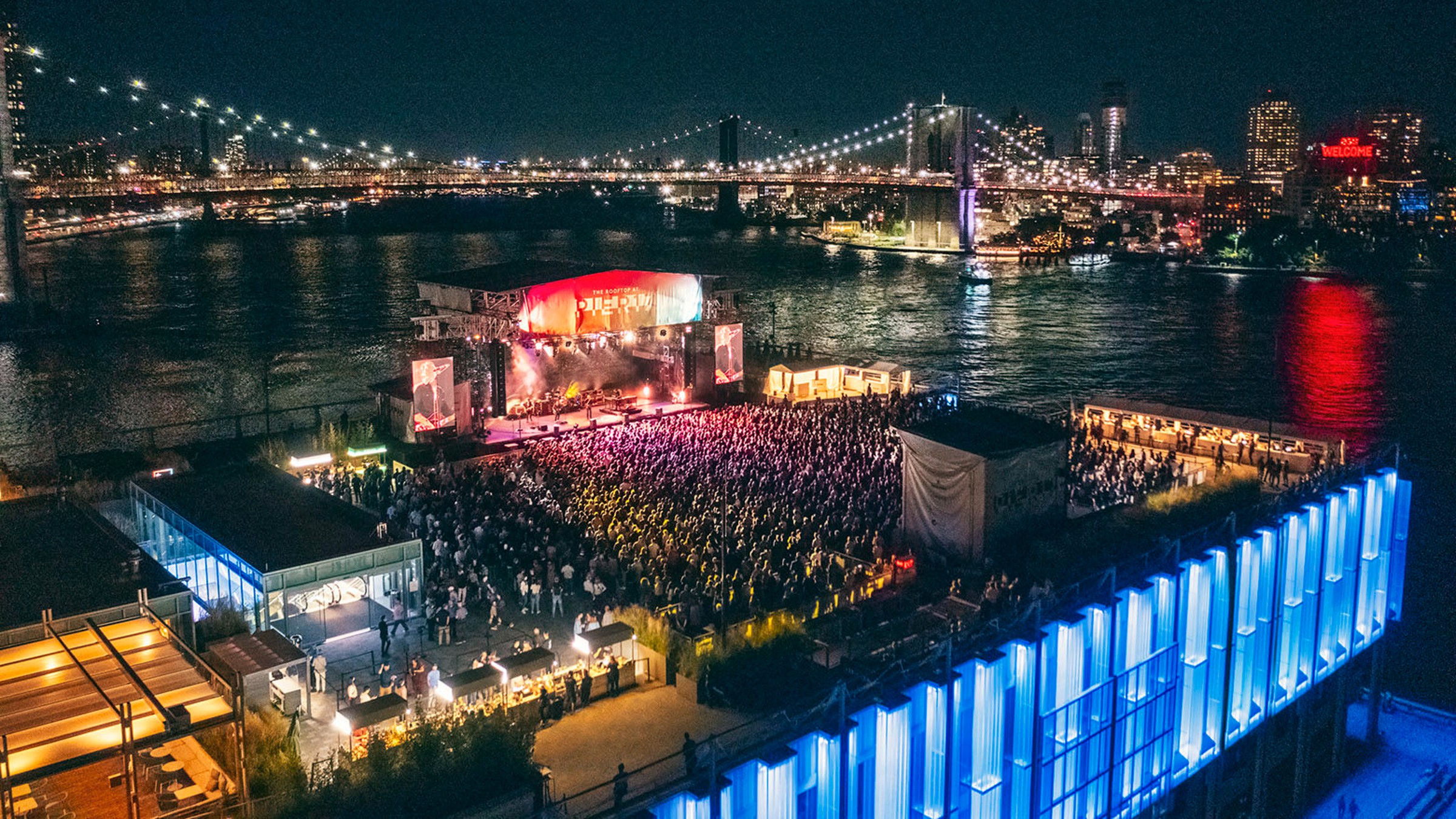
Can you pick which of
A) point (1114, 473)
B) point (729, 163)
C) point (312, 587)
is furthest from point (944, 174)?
point (312, 587)

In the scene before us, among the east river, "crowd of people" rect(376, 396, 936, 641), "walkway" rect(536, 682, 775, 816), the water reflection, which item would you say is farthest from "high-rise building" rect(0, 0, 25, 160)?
"walkway" rect(536, 682, 775, 816)

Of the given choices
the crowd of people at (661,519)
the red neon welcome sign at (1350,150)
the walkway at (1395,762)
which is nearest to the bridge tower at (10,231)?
the crowd of people at (661,519)

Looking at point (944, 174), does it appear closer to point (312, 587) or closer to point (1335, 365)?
→ point (1335, 365)

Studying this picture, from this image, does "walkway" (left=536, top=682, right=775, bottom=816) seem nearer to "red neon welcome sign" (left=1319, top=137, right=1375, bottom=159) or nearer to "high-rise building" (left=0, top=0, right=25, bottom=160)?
"high-rise building" (left=0, top=0, right=25, bottom=160)

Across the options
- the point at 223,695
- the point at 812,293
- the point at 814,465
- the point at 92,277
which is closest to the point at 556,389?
the point at 814,465

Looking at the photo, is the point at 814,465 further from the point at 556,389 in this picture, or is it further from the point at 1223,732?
the point at 556,389

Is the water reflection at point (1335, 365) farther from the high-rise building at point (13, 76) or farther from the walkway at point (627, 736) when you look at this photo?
the high-rise building at point (13, 76)

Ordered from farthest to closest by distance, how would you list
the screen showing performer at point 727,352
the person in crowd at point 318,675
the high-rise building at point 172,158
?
the high-rise building at point 172,158, the screen showing performer at point 727,352, the person in crowd at point 318,675
